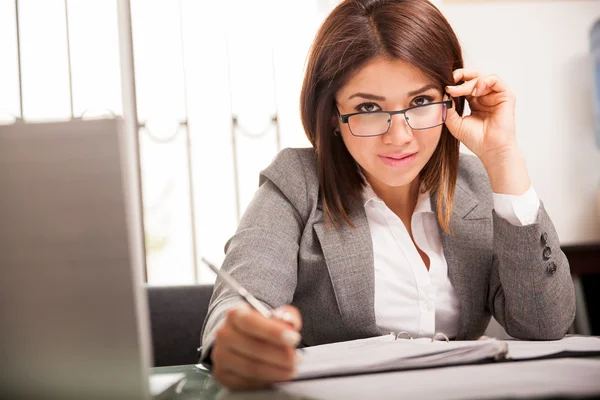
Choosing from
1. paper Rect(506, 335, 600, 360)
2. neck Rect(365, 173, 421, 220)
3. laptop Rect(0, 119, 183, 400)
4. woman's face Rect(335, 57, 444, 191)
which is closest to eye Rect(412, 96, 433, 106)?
woman's face Rect(335, 57, 444, 191)

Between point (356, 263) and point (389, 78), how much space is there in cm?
40

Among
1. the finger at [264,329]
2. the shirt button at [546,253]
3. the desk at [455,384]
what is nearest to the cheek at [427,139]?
the shirt button at [546,253]

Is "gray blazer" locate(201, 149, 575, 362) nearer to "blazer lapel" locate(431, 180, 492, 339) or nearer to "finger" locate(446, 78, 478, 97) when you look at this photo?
"blazer lapel" locate(431, 180, 492, 339)

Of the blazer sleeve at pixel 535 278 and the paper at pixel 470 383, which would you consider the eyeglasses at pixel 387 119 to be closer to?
the blazer sleeve at pixel 535 278

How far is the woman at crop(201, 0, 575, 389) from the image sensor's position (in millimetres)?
1202

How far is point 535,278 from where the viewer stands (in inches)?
46.9

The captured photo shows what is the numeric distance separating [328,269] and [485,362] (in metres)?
0.48

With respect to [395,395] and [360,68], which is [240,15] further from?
[395,395]

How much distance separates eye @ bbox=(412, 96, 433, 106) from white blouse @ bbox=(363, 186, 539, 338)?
0.82 feet

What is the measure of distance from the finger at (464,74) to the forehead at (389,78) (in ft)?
0.26

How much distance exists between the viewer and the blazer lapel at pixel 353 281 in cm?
127

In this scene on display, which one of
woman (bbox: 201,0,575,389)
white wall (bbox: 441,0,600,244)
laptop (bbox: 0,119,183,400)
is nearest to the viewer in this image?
laptop (bbox: 0,119,183,400)

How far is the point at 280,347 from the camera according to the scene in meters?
0.70

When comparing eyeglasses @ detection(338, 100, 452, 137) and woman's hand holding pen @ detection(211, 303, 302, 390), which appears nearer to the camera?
woman's hand holding pen @ detection(211, 303, 302, 390)
